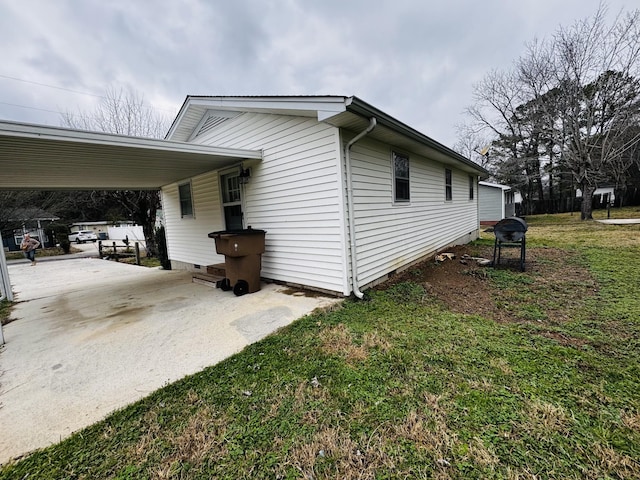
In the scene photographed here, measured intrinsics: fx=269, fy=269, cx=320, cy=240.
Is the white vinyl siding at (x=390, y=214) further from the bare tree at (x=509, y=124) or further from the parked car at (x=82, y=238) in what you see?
the parked car at (x=82, y=238)

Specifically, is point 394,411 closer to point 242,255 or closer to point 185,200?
point 242,255

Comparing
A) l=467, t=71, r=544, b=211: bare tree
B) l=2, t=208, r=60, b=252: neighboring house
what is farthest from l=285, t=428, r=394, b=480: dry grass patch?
l=2, t=208, r=60, b=252: neighboring house

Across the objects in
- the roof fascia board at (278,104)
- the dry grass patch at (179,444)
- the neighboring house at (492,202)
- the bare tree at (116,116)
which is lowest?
the dry grass patch at (179,444)

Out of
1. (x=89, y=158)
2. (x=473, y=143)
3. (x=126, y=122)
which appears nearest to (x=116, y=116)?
(x=126, y=122)

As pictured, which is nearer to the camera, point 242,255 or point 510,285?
point 242,255

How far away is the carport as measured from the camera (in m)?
3.29

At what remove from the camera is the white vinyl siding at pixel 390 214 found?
4618 millimetres

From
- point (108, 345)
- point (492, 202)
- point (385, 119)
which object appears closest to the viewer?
point (108, 345)

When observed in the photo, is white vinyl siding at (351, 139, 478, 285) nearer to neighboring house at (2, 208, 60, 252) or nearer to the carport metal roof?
the carport metal roof

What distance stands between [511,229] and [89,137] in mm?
7701

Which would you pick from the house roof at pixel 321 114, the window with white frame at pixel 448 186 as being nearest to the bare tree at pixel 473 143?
the window with white frame at pixel 448 186

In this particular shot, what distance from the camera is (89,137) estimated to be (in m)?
3.41

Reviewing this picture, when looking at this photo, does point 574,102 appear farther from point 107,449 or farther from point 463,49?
point 107,449

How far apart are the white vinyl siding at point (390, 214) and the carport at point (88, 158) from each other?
2124mm
